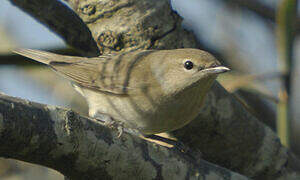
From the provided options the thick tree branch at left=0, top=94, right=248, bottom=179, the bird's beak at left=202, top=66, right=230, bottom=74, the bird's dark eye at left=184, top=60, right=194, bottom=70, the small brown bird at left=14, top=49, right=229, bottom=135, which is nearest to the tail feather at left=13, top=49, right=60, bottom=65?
the small brown bird at left=14, top=49, right=229, bottom=135

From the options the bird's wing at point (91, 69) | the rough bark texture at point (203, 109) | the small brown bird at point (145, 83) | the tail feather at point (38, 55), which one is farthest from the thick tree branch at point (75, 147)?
the tail feather at point (38, 55)

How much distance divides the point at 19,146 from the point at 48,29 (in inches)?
90.5

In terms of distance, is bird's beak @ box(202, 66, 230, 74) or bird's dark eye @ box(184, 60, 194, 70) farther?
bird's dark eye @ box(184, 60, 194, 70)

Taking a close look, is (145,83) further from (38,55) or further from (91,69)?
(38,55)

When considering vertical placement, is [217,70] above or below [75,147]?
below

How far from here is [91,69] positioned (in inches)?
166

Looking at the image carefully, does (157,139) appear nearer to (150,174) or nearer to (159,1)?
(150,174)

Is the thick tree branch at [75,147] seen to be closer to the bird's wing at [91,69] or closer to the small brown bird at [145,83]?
the small brown bird at [145,83]

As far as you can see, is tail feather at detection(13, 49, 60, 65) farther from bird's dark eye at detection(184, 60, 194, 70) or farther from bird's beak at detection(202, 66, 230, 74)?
bird's beak at detection(202, 66, 230, 74)

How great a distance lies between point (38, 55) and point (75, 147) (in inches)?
83.9

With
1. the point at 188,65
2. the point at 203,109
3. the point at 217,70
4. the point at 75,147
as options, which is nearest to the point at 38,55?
the point at 188,65

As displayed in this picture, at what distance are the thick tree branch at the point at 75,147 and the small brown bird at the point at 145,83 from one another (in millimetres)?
686

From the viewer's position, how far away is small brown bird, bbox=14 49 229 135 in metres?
3.55

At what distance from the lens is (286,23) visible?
4.03m
